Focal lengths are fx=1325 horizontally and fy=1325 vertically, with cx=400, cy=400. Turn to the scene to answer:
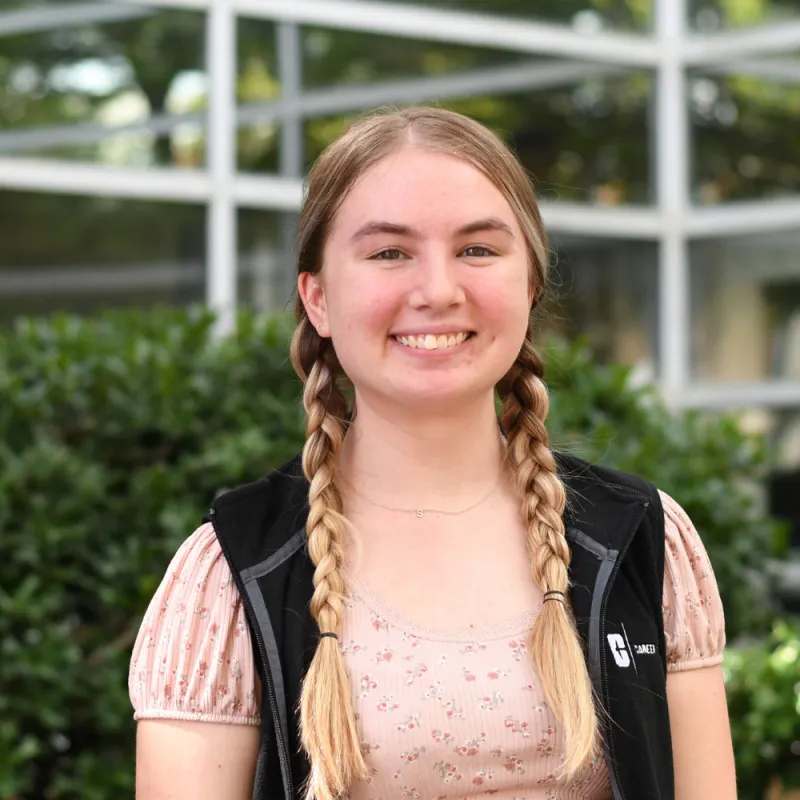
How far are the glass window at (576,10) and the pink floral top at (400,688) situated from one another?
4554 millimetres

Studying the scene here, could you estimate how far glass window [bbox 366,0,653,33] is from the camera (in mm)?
6078

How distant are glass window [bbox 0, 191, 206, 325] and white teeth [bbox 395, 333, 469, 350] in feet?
12.2

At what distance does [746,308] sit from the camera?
6.30 meters

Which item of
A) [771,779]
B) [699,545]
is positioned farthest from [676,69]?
[699,545]

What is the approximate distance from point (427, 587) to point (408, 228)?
52cm

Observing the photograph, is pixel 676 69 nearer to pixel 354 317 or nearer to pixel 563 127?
pixel 563 127

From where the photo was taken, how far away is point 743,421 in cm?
626

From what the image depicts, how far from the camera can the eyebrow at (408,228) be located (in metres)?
1.88

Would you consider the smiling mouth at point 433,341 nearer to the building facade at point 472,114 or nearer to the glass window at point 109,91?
the building facade at point 472,114

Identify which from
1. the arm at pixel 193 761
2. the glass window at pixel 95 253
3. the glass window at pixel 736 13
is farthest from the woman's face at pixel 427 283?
the glass window at pixel 736 13

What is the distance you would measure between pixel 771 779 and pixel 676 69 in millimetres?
3641

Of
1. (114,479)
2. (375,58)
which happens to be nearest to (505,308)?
(114,479)

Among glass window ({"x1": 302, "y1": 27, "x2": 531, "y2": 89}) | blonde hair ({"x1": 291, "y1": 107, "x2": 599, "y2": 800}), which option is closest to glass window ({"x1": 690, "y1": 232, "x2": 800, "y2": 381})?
glass window ({"x1": 302, "y1": 27, "x2": 531, "y2": 89})

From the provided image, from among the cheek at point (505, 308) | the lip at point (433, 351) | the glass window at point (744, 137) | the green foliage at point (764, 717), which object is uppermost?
the glass window at point (744, 137)
